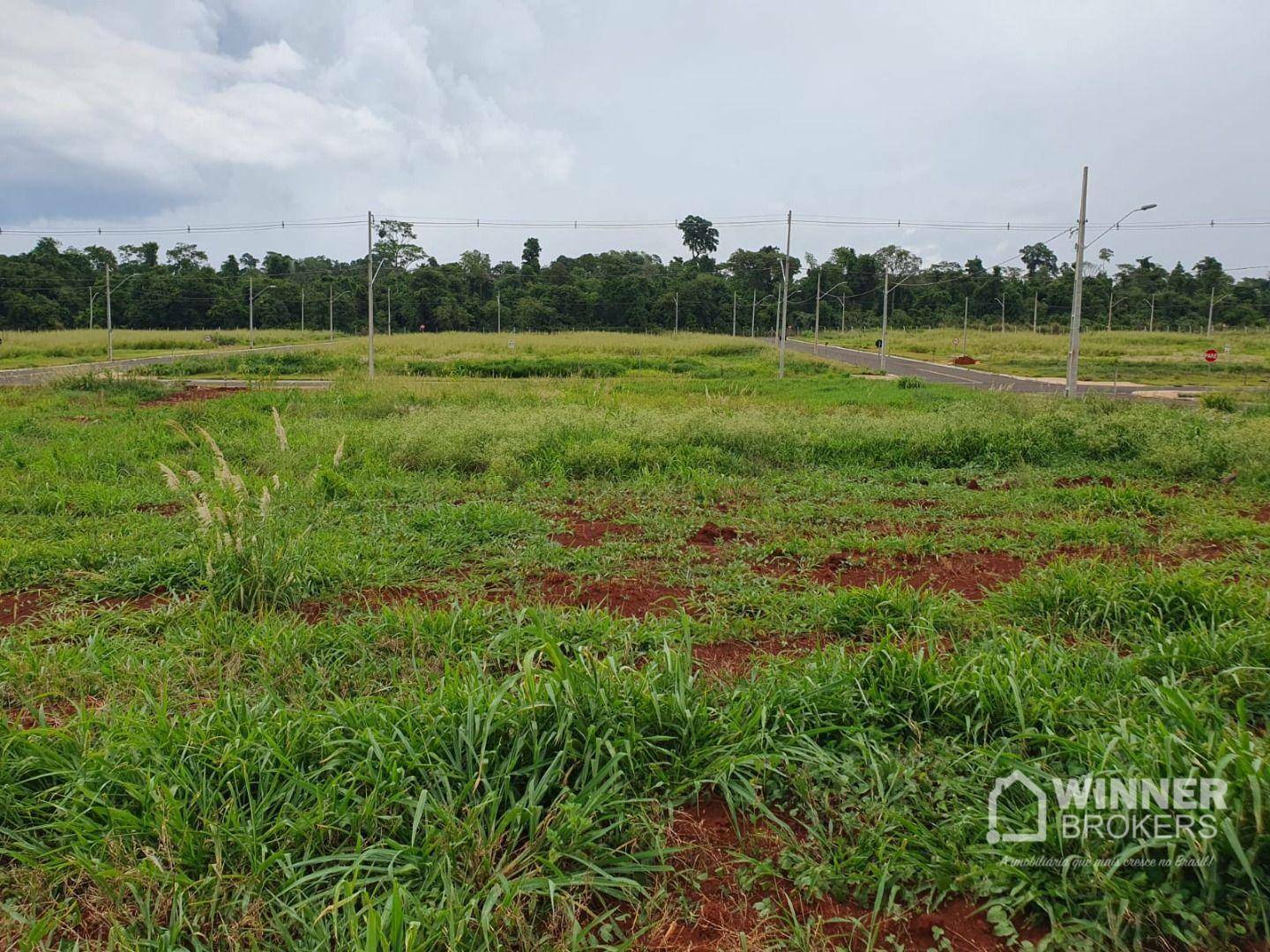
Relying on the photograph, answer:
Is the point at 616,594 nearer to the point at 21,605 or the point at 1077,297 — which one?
the point at 21,605

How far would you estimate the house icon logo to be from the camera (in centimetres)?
239

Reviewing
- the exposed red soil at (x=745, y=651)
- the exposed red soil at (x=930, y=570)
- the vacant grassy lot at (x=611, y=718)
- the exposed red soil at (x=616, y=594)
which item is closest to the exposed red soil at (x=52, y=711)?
the vacant grassy lot at (x=611, y=718)

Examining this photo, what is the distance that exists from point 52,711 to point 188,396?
19263 mm

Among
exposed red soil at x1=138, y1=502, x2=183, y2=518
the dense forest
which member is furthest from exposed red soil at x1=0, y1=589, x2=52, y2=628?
the dense forest

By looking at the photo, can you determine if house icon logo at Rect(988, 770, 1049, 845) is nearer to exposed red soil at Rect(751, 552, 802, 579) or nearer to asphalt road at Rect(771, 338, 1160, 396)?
exposed red soil at Rect(751, 552, 802, 579)

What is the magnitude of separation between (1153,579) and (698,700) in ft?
11.0

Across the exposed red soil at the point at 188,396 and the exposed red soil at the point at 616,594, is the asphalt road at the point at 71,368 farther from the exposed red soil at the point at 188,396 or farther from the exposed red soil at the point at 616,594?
the exposed red soil at the point at 616,594

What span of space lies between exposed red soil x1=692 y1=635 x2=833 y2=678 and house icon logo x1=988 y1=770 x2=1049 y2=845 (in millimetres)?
1293

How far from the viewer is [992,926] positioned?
2.19 meters

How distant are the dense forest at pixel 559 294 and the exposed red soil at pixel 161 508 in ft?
198

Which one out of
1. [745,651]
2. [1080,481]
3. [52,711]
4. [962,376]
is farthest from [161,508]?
[962,376]

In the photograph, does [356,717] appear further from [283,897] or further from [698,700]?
[698,700]

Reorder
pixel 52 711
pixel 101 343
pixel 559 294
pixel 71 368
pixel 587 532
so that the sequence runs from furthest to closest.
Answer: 1. pixel 559 294
2. pixel 101 343
3. pixel 71 368
4. pixel 587 532
5. pixel 52 711

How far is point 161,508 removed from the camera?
7605mm
